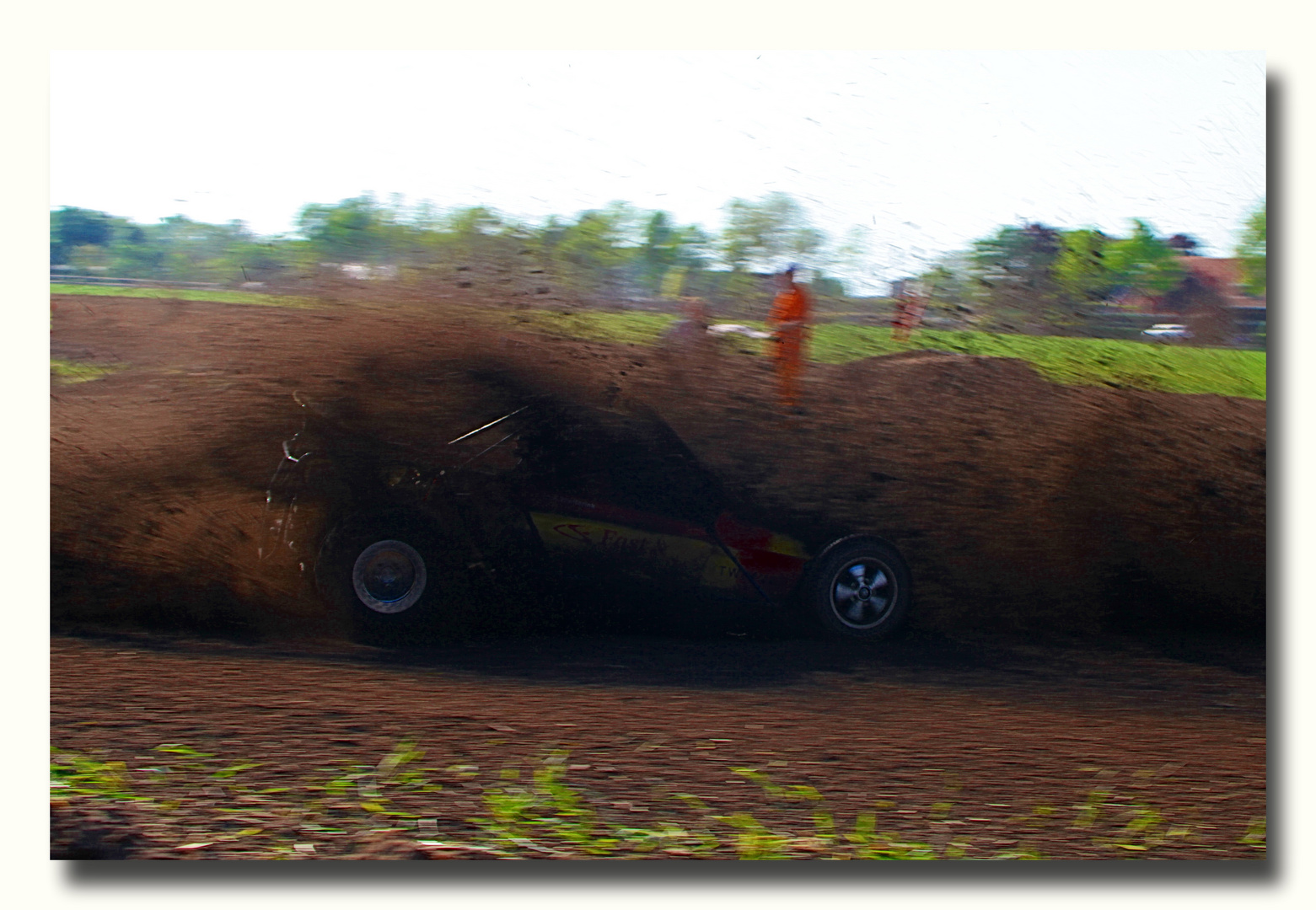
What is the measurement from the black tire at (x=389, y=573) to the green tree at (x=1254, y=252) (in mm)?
3492

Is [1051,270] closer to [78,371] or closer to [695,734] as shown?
[695,734]

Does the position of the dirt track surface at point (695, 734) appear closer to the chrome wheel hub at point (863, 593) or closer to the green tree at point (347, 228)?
the chrome wheel hub at point (863, 593)

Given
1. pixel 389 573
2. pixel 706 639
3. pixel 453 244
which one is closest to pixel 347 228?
pixel 453 244

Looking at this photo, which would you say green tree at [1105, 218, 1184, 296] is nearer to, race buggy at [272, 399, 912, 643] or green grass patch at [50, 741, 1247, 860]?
race buggy at [272, 399, 912, 643]

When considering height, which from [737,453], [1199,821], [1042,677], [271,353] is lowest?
[1199,821]

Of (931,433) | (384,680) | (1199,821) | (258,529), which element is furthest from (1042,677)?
(258,529)

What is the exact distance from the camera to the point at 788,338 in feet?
16.4

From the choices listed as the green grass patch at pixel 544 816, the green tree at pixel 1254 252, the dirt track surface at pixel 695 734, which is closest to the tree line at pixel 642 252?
the green tree at pixel 1254 252

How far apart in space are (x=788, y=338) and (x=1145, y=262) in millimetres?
1570

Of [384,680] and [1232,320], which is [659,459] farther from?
[1232,320]

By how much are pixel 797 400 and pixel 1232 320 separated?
187 cm

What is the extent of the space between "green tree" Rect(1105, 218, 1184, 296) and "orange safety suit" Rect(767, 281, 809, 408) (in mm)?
1355

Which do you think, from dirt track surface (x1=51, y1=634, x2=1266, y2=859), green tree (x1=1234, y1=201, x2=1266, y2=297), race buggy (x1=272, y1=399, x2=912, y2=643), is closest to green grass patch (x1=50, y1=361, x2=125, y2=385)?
race buggy (x1=272, y1=399, x2=912, y2=643)

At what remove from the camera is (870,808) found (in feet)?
13.1
